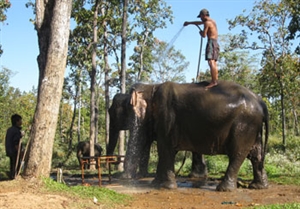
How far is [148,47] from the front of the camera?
30828mm

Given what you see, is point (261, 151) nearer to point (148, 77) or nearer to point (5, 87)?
point (148, 77)

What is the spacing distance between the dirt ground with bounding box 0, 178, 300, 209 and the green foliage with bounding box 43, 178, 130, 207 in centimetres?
22

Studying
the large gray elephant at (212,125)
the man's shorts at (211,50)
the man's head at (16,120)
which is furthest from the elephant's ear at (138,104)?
the man's head at (16,120)

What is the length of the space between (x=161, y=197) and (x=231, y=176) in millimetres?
2269

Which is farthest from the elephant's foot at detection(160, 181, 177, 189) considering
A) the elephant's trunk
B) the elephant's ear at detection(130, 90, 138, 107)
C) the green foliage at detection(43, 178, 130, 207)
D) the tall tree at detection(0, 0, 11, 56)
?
the tall tree at detection(0, 0, 11, 56)

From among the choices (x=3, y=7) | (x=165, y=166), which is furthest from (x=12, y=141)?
(x=3, y=7)

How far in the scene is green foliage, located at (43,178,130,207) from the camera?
25.2 ft

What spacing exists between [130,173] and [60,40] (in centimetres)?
521

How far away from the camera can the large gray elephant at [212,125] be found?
1049 centimetres

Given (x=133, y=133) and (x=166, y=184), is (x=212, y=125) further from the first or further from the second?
(x=133, y=133)

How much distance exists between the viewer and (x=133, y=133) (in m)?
11.9

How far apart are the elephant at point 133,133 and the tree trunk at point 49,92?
3.73 m

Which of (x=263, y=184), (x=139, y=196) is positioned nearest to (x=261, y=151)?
(x=263, y=184)

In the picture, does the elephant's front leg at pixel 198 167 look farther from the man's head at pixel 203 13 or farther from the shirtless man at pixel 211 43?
the man's head at pixel 203 13
